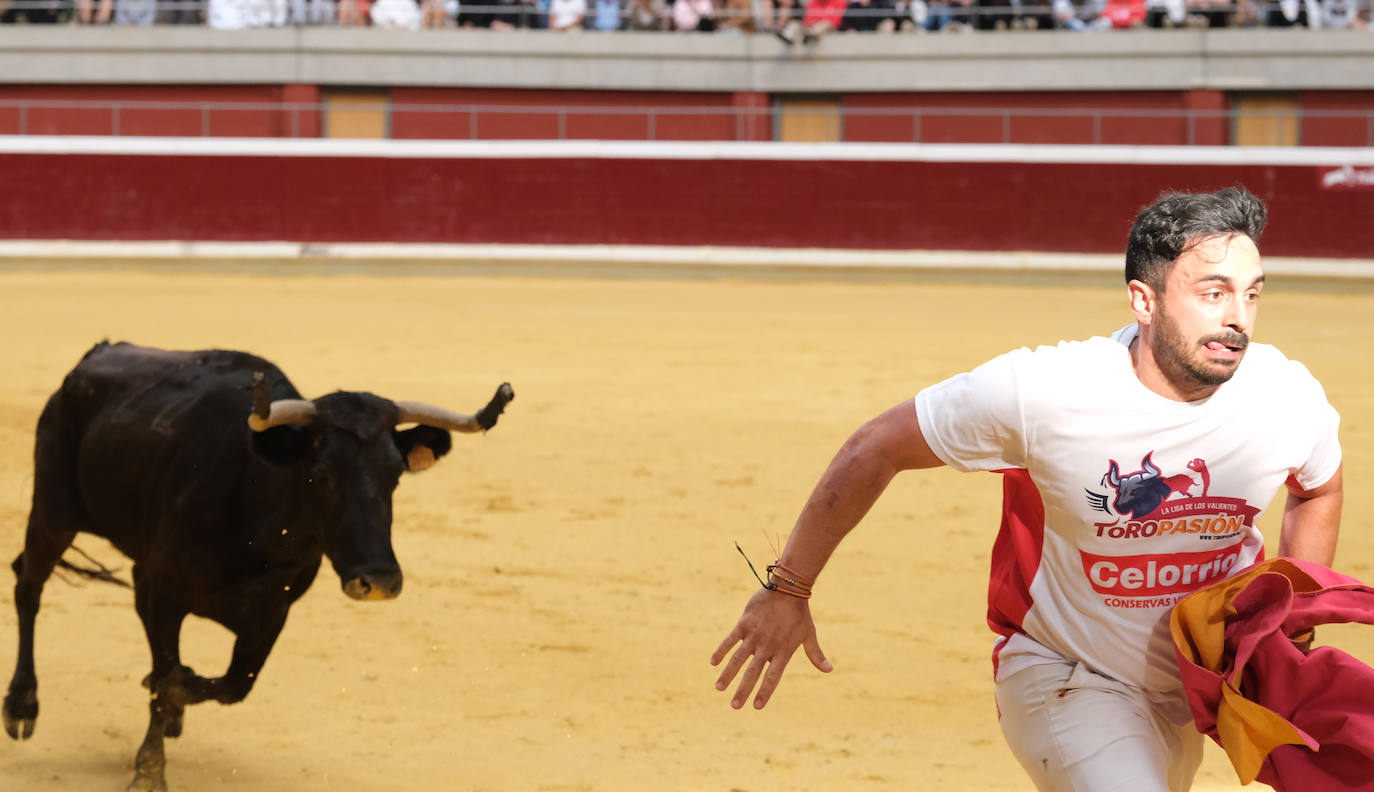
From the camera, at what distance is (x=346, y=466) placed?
3.84 meters

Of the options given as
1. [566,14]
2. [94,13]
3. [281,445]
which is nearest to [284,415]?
[281,445]

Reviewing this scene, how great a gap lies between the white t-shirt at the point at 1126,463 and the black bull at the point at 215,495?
1.77m

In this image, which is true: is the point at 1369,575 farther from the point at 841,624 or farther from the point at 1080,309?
the point at 1080,309

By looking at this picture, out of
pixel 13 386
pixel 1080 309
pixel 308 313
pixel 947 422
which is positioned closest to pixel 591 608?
pixel 947 422

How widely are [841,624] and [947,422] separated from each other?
3437 mm

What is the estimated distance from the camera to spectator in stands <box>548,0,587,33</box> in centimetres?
2075

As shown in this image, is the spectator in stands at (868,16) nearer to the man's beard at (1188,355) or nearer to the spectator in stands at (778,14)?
the spectator in stands at (778,14)

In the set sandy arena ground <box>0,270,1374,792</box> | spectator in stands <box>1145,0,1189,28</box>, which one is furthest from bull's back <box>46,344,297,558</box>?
spectator in stands <box>1145,0,1189,28</box>

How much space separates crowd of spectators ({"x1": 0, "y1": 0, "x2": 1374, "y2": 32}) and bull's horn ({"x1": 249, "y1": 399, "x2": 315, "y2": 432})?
55.6 ft

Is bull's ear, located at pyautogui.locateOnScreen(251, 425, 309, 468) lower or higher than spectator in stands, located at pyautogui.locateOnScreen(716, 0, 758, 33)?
lower

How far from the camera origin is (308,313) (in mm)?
14008

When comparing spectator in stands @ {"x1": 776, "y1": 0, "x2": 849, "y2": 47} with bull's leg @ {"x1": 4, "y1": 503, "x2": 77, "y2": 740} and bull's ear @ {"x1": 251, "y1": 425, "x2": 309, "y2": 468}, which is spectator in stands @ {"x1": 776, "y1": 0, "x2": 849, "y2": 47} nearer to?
bull's leg @ {"x1": 4, "y1": 503, "x2": 77, "y2": 740}

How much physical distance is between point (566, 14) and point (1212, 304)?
63.3 feet

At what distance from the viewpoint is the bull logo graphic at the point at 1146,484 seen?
92.6 inches
